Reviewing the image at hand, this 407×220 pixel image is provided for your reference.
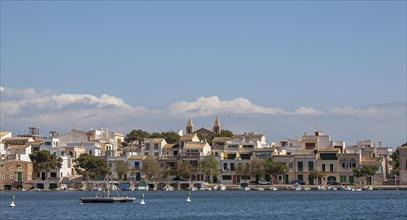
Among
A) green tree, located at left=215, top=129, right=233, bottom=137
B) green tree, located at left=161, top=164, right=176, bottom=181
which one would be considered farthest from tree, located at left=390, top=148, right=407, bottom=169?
green tree, located at left=161, top=164, right=176, bottom=181

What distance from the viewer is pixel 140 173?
132 metres

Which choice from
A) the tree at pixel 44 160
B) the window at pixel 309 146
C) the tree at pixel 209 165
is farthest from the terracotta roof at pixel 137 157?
the window at pixel 309 146

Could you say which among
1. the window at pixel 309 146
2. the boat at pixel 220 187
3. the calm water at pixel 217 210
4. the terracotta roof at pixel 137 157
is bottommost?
the calm water at pixel 217 210

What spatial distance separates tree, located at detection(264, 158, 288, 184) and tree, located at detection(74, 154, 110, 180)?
73.8 feet

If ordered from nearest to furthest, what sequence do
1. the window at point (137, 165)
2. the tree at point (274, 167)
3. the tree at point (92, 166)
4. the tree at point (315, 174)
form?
the tree at point (274, 167)
the tree at point (315, 174)
the tree at point (92, 166)
the window at point (137, 165)

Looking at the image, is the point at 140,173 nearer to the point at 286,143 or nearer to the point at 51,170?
the point at 51,170

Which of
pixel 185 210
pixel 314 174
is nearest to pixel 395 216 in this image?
pixel 185 210

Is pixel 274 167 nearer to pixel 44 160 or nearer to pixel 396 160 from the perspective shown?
pixel 396 160

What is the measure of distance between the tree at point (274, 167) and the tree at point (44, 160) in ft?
94.3

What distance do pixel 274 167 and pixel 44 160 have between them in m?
31.6

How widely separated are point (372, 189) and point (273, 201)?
3816cm

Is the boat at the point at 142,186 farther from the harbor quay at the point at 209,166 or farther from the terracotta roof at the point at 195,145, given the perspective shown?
the terracotta roof at the point at 195,145

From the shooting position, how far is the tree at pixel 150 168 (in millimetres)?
128750

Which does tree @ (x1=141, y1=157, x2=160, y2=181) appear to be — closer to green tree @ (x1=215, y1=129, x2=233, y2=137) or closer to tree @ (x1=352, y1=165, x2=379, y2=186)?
green tree @ (x1=215, y1=129, x2=233, y2=137)
